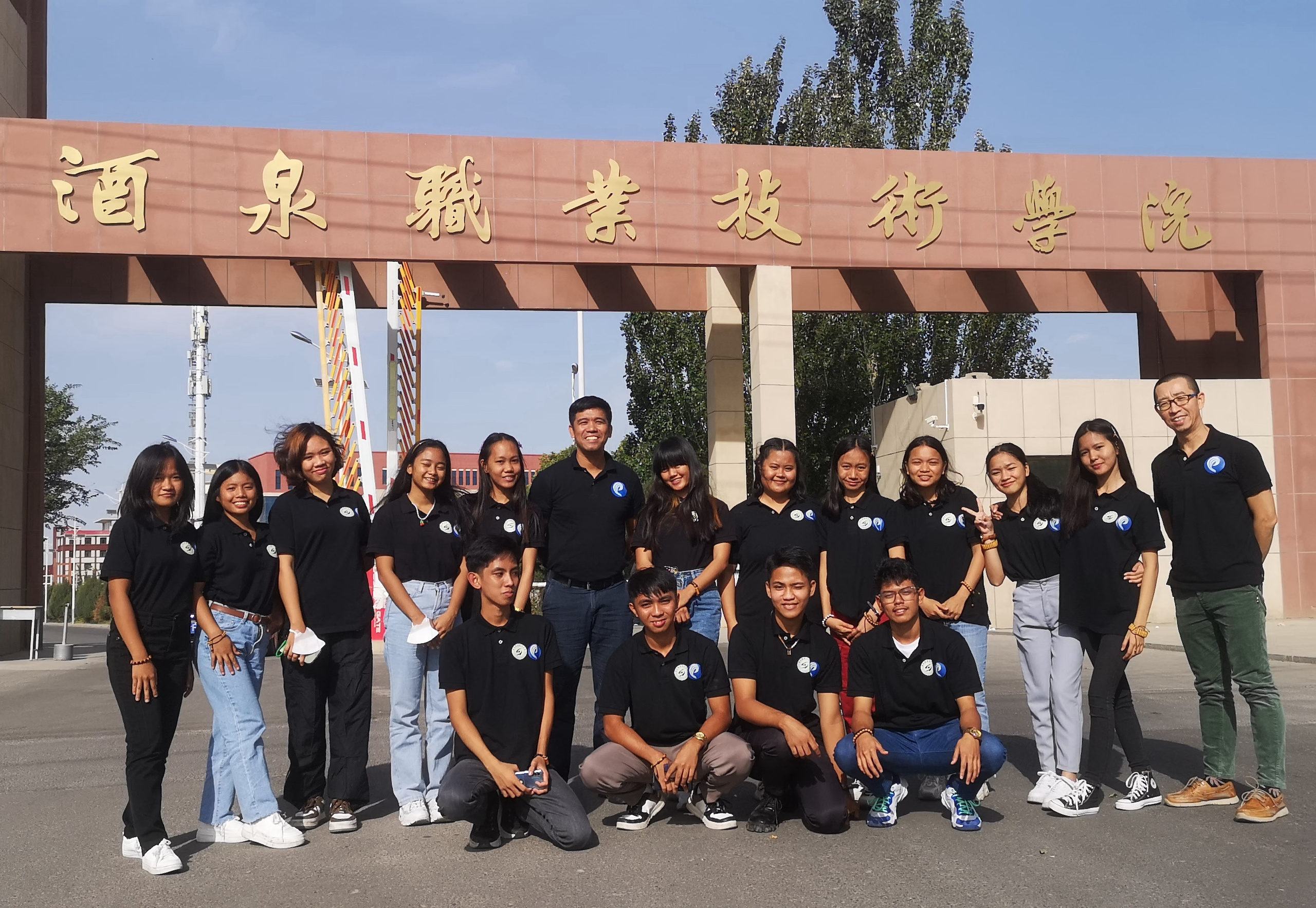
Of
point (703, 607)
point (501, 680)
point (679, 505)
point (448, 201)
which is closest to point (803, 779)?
point (703, 607)

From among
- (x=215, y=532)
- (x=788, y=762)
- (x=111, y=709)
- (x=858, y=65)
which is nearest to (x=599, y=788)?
(x=788, y=762)

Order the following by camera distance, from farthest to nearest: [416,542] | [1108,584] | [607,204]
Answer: [607,204], [416,542], [1108,584]

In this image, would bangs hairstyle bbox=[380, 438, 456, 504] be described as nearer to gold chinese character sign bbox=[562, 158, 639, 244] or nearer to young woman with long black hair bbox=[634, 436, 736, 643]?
young woman with long black hair bbox=[634, 436, 736, 643]

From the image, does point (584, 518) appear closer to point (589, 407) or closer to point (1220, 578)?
point (589, 407)

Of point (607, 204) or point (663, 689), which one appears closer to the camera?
point (663, 689)

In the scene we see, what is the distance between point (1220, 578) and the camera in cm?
550

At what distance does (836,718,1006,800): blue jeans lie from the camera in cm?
520

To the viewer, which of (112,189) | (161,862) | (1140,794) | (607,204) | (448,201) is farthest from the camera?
(607,204)

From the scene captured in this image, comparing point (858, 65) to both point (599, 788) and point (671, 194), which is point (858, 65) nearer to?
point (671, 194)

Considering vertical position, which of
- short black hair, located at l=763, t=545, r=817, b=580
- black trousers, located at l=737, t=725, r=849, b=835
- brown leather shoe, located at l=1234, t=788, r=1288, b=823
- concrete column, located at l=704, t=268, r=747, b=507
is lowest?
brown leather shoe, located at l=1234, t=788, r=1288, b=823

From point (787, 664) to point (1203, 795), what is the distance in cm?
197

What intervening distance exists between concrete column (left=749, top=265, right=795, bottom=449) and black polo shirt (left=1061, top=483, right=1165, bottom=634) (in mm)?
9660

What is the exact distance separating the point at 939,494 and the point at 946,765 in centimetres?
146

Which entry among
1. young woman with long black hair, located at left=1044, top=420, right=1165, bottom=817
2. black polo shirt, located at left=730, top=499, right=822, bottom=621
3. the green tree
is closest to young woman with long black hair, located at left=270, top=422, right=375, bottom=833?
black polo shirt, located at left=730, top=499, right=822, bottom=621
